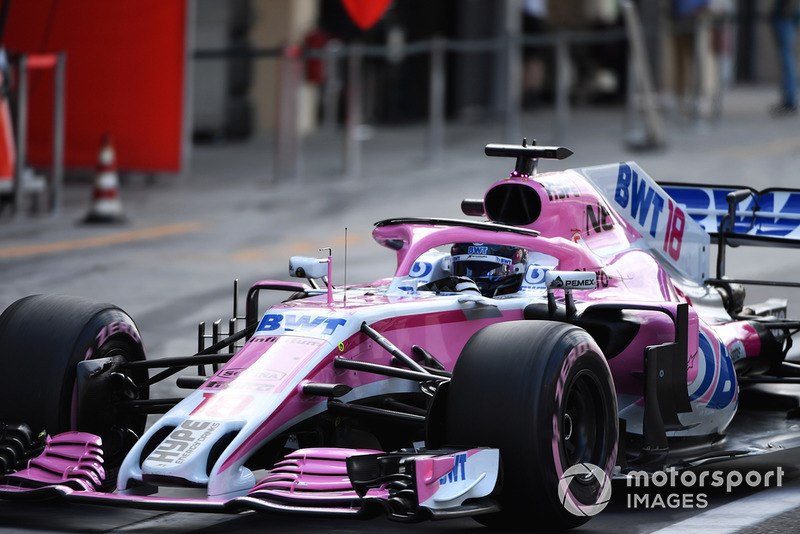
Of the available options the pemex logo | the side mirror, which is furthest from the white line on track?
the side mirror

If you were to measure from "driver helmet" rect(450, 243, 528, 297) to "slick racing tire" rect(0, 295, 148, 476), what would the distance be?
163 cm

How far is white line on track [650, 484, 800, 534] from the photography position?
19.4ft

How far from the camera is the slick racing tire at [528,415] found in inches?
215

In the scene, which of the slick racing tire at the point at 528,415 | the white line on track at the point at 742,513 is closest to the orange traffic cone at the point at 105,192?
the white line on track at the point at 742,513

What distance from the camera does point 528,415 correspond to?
5457 millimetres

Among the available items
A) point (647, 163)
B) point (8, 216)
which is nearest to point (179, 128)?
point (8, 216)

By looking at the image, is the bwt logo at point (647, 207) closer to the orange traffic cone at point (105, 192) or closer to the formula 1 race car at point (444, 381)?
the formula 1 race car at point (444, 381)

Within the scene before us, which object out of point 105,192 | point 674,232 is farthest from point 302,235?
point 674,232

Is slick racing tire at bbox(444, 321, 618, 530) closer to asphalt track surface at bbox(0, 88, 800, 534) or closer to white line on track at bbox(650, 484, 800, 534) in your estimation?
asphalt track surface at bbox(0, 88, 800, 534)

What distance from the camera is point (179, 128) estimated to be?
1770cm

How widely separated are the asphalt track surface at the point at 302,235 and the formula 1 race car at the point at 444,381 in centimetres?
24

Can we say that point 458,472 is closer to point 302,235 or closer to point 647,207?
point 647,207

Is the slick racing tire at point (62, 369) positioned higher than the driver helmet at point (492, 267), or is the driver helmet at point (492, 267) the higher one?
the driver helmet at point (492, 267)

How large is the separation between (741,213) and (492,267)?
2.54m
